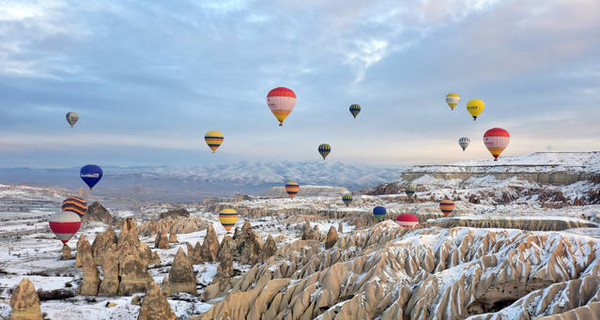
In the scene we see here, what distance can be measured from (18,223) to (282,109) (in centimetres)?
11211

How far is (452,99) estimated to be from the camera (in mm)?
103938

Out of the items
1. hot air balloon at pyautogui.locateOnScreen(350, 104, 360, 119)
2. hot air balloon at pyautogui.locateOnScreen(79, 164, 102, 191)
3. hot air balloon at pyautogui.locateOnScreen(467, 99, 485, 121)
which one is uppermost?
hot air balloon at pyautogui.locateOnScreen(350, 104, 360, 119)

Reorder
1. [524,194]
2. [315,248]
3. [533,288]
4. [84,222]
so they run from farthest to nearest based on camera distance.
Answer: [524,194], [84,222], [315,248], [533,288]

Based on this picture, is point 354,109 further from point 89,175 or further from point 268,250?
point 89,175

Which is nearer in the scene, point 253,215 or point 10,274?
point 10,274

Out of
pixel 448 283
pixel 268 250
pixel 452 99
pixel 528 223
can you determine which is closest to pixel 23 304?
pixel 448 283

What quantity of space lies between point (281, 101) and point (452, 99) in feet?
155

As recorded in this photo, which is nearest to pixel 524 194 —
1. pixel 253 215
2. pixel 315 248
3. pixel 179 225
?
pixel 253 215

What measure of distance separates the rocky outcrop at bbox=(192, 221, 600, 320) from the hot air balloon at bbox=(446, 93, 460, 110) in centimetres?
6458

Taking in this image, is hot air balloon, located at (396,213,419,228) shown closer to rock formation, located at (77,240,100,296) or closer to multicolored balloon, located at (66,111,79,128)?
rock formation, located at (77,240,100,296)

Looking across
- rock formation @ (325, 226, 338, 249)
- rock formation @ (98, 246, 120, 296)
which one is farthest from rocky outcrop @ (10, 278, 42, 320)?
rock formation @ (325, 226, 338, 249)

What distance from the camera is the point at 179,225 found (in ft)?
395

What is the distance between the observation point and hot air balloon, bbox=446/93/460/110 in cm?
10400

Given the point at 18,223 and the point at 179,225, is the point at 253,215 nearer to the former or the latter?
the point at 179,225
